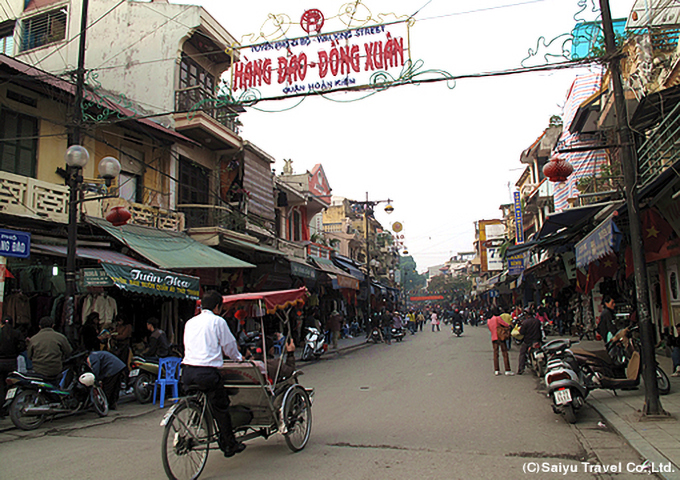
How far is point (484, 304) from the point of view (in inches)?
2672

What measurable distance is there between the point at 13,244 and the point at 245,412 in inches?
253

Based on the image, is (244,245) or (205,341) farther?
(244,245)

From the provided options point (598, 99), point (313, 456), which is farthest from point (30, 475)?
point (598, 99)

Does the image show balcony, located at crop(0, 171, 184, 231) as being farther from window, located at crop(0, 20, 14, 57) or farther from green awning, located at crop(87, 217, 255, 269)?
window, located at crop(0, 20, 14, 57)

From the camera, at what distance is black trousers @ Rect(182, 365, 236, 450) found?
5.04 m

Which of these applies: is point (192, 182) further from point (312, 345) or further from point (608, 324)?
point (608, 324)

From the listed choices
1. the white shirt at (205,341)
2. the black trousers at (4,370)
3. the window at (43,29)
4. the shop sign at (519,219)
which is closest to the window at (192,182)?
the window at (43,29)

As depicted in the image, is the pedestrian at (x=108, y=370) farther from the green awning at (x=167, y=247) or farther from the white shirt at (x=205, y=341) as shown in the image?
the white shirt at (x=205, y=341)

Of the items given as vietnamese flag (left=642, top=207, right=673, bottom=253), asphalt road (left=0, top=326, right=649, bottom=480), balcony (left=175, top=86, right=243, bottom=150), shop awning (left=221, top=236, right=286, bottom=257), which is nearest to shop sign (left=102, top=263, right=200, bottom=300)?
asphalt road (left=0, top=326, right=649, bottom=480)

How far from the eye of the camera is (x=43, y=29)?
18.7 meters

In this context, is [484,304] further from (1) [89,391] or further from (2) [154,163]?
(1) [89,391]

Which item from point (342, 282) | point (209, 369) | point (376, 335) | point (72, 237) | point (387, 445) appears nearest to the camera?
point (209, 369)

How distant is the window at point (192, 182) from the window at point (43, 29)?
673 centimetres

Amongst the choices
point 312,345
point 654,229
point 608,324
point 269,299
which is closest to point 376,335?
point 312,345
